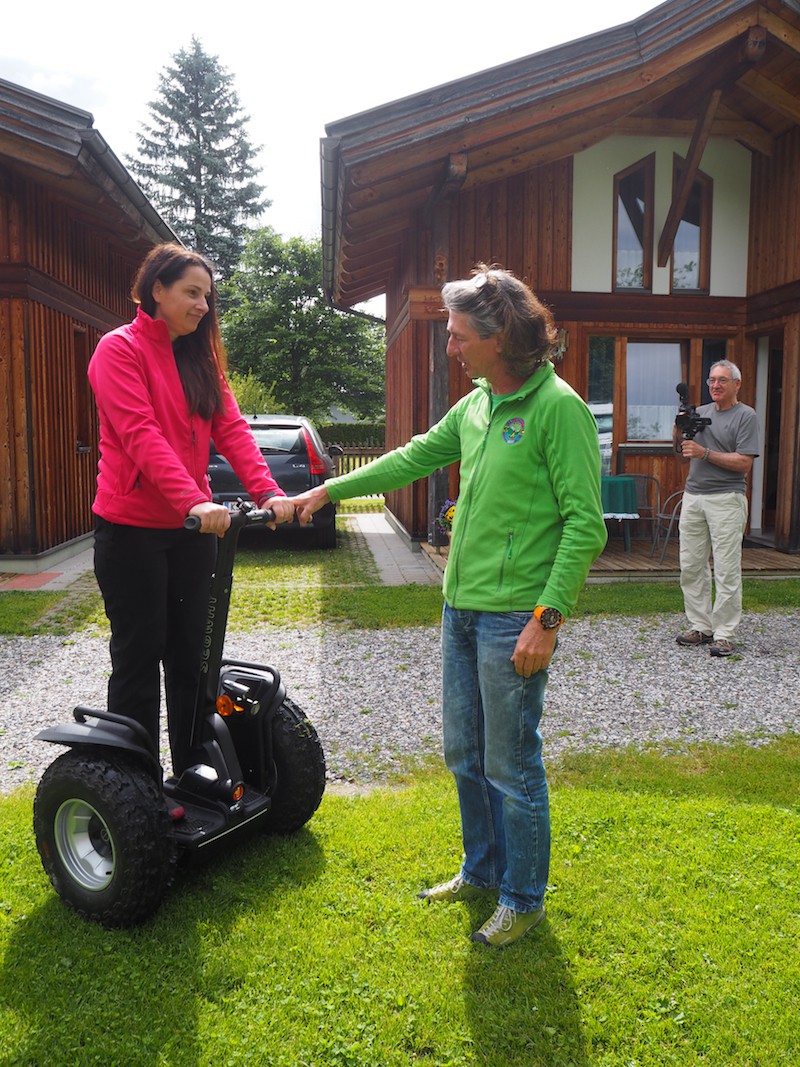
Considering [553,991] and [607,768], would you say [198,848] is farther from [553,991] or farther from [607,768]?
[607,768]

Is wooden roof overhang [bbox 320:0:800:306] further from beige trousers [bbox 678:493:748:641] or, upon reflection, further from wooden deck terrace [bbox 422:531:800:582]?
beige trousers [bbox 678:493:748:641]

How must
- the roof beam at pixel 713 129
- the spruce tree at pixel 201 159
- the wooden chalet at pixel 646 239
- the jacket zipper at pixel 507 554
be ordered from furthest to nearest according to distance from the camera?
the spruce tree at pixel 201 159, the roof beam at pixel 713 129, the wooden chalet at pixel 646 239, the jacket zipper at pixel 507 554

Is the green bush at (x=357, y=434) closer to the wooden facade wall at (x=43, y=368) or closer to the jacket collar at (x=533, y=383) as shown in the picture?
the wooden facade wall at (x=43, y=368)

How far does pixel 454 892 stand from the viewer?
294 centimetres

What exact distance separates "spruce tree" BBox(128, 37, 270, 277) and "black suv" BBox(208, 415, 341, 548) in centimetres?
2962

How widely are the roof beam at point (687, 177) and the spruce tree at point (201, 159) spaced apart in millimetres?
30926

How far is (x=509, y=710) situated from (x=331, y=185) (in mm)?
6789

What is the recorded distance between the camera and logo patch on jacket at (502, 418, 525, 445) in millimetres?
2506

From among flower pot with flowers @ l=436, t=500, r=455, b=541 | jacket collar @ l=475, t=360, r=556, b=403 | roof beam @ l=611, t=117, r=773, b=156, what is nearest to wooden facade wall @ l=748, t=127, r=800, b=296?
roof beam @ l=611, t=117, r=773, b=156

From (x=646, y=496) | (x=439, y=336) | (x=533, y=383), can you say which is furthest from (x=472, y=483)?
(x=646, y=496)

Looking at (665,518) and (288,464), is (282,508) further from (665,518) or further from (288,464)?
(288,464)

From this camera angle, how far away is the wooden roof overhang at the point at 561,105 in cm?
778

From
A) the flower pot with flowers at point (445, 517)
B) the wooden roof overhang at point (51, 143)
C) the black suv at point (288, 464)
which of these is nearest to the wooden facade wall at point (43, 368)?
the wooden roof overhang at point (51, 143)

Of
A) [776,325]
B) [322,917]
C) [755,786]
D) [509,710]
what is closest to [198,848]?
[322,917]
